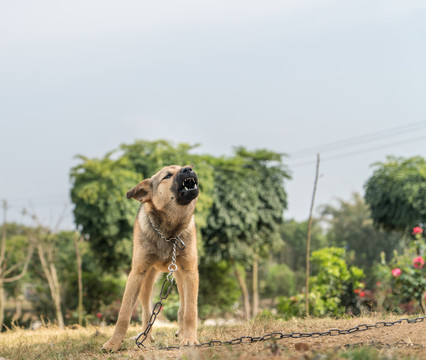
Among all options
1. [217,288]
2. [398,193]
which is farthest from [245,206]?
[398,193]

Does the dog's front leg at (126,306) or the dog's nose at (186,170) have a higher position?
the dog's nose at (186,170)

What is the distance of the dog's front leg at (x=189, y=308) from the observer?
536 centimetres

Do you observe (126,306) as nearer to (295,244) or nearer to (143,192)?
(143,192)

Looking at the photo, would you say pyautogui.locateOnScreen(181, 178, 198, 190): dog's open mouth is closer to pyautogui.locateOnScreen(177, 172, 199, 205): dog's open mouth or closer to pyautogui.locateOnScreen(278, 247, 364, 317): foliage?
pyautogui.locateOnScreen(177, 172, 199, 205): dog's open mouth

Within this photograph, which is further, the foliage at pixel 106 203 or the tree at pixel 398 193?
the tree at pixel 398 193

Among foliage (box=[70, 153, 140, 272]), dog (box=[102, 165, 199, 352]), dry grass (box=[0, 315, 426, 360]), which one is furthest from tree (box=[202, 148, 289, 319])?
dog (box=[102, 165, 199, 352])

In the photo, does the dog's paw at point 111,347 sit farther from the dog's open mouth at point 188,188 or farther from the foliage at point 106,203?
the foliage at point 106,203

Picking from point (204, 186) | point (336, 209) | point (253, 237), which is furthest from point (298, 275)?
point (204, 186)

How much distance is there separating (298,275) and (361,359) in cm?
3547

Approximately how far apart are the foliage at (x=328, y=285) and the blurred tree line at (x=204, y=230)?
0.03 metres

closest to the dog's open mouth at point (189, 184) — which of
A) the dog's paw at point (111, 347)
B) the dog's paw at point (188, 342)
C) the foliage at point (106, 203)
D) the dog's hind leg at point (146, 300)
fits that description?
the dog's hind leg at point (146, 300)

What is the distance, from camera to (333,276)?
12922mm

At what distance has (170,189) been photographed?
17.2 feet

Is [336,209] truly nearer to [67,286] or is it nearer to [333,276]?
[67,286]
